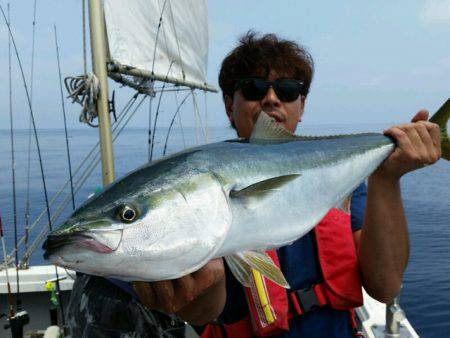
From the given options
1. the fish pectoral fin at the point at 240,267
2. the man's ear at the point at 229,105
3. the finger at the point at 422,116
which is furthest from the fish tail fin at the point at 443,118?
the fish pectoral fin at the point at 240,267

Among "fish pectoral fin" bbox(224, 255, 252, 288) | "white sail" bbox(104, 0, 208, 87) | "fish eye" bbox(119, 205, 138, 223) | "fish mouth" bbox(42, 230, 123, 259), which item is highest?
"white sail" bbox(104, 0, 208, 87)

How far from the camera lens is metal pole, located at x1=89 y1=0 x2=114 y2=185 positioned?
4.57 metres

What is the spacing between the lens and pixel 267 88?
272 cm

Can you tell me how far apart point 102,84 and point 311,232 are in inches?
116

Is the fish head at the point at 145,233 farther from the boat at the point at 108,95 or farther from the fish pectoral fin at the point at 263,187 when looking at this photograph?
the boat at the point at 108,95

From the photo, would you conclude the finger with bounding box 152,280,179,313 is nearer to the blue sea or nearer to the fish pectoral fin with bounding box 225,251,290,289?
the fish pectoral fin with bounding box 225,251,290,289

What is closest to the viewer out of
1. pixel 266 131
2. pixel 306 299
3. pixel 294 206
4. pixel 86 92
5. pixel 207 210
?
pixel 207 210

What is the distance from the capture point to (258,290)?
8.22 ft

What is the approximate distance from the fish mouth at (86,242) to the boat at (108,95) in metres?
2.85

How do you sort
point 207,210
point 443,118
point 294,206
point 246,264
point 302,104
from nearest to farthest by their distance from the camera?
point 207,210 → point 246,264 → point 294,206 → point 443,118 → point 302,104

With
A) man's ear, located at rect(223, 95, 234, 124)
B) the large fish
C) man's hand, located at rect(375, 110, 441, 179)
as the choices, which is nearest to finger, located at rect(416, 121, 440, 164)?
man's hand, located at rect(375, 110, 441, 179)

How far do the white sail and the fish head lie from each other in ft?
13.4

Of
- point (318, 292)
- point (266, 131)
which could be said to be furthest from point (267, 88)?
point (318, 292)

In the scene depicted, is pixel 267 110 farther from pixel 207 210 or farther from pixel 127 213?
pixel 127 213
